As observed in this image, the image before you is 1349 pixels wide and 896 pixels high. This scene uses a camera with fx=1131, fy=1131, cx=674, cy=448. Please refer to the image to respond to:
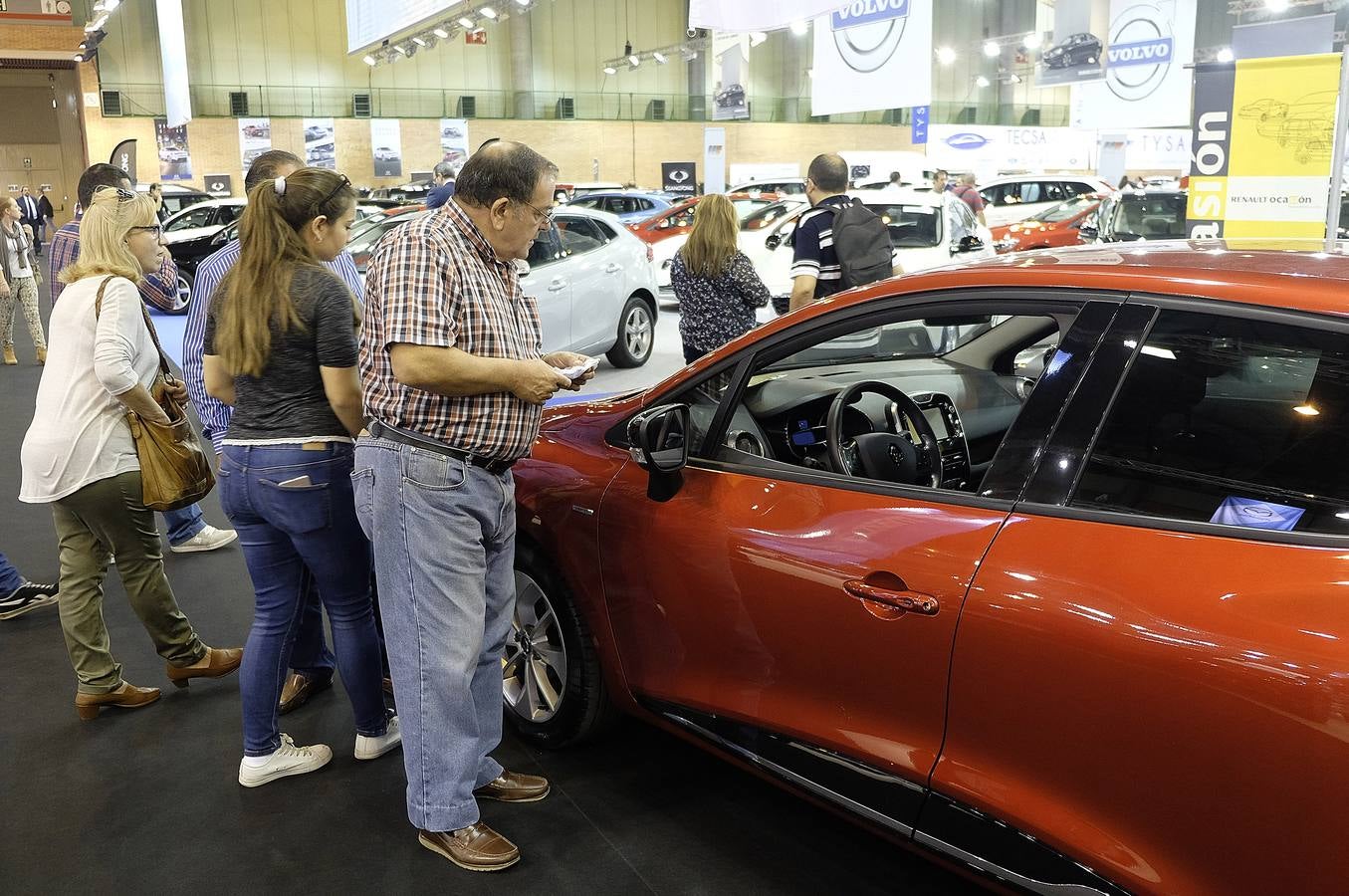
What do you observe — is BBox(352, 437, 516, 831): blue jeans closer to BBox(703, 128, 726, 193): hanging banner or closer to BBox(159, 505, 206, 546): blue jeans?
Result: BBox(159, 505, 206, 546): blue jeans

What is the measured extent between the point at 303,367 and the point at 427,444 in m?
0.53

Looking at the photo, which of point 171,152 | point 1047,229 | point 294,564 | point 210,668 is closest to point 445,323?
point 294,564

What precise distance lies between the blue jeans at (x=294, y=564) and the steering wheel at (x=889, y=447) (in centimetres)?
123

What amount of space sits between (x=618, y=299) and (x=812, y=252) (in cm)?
394

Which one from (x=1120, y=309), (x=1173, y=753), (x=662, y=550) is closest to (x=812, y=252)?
(x=662, y=550)

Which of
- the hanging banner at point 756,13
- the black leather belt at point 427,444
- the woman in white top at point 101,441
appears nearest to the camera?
the black leather belt at point 427,444

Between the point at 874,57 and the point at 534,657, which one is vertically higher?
the point at 874,57

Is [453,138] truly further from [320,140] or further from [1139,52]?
[1139,52]

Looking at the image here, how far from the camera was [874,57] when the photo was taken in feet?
28.6

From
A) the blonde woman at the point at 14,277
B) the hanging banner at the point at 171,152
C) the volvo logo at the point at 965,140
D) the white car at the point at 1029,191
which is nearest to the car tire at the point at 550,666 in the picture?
the blonde woman at the point at 14,277

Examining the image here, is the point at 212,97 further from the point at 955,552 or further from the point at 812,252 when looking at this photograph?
the point at 955,552

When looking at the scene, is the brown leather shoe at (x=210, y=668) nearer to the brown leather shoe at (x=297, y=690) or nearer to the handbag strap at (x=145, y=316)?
the brown leather shoe at (x=297, y=690)

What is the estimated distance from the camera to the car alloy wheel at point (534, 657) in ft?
10.3

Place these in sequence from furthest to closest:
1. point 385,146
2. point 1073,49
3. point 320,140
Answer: point 385,146
point 320,140
point 1073,49
